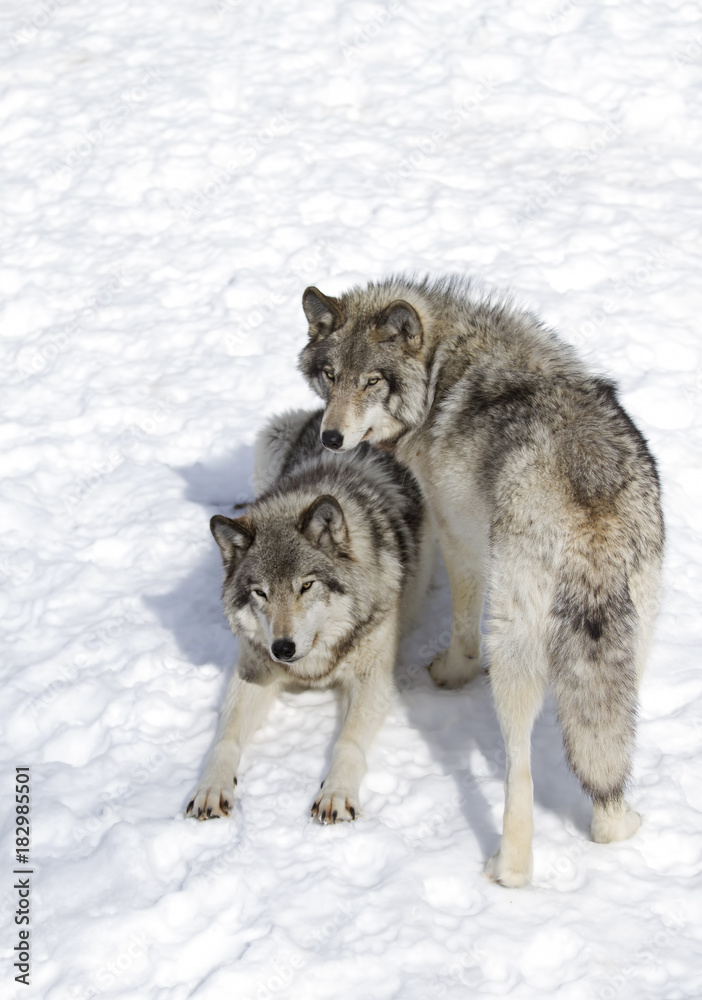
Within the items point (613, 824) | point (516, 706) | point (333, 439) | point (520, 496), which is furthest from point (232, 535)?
point (613, 824)

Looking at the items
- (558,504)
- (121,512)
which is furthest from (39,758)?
(558,504)

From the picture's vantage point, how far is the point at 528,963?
3465 mm

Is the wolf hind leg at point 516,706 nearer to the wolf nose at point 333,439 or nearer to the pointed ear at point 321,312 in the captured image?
the wolf nose at point 333,439

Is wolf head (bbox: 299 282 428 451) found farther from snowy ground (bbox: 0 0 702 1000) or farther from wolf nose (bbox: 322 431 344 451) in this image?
snowy ground (bbox: 0 0 702 1000)

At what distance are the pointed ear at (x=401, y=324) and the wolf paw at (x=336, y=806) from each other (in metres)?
2.30

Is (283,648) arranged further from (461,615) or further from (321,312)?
(321,312)

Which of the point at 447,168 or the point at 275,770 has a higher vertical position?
the point at 447,168

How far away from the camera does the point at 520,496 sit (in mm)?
3824

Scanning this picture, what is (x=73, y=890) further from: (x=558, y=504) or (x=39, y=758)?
(x=558, y=504)

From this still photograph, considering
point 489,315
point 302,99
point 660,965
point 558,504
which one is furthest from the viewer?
point 302,99

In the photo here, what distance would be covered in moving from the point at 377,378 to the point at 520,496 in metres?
1.24

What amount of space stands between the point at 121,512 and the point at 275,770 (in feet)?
8.73

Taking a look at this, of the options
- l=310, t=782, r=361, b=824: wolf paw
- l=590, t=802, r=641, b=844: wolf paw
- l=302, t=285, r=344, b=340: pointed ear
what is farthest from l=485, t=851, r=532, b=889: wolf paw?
l=302, t=285, r=344, b=340: pointed ear

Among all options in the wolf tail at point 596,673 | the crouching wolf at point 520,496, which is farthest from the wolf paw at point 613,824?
the wolf tail at point 596,673
